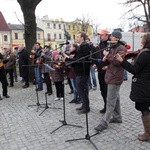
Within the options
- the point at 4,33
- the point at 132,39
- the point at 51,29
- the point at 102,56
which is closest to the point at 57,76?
the point at 102,56

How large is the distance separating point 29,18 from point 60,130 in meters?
7.71

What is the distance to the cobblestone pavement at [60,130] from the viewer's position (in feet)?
13.2

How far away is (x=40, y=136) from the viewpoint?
4.51m

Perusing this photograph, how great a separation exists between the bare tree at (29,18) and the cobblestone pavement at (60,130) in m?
5.10

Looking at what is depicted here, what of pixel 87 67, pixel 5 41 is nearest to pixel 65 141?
pixel 87 67

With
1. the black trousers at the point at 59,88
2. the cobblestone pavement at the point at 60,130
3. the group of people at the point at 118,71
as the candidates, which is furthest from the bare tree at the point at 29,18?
the group of people at the point at 118,71

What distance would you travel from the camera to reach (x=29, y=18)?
11.1 m

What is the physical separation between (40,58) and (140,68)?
16.7 feet

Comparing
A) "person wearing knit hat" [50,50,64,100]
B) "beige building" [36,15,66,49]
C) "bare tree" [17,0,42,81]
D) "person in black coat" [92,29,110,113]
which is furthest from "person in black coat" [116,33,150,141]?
"beige building" [36,15,66,49]

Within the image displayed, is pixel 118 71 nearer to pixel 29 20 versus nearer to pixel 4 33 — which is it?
pixel 29 20

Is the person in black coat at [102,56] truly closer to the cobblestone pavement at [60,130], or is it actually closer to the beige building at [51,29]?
the cobblestone pavement at [60,130]

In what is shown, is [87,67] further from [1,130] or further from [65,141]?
[1,130]

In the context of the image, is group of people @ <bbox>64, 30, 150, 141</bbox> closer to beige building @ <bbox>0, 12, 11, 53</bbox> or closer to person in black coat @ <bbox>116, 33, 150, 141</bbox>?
person in black coat @ <bbox>116, 33, 150, 141</bbox>

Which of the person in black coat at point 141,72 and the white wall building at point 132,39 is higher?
the white wall building at point 132,39
